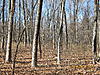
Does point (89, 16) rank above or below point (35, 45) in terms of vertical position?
above

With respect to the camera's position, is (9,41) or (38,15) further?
(9,41)

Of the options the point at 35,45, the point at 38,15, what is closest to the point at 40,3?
the point at 38,15

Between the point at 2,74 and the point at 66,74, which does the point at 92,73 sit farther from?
the point at 2,74

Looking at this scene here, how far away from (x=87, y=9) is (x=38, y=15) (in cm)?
3823

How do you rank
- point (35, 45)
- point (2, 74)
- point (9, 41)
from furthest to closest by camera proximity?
point (9, 41), point (35, 45), point (2, 74)

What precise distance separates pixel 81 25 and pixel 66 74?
129 ft

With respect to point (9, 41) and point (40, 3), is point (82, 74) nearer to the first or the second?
point (40, 3)

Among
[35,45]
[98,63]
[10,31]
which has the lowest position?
[98,63]

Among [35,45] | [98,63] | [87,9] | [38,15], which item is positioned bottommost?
[98,63]

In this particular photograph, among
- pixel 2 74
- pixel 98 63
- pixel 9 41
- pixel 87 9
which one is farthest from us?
pixel 87 9

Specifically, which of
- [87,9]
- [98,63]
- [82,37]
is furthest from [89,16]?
[98,63]

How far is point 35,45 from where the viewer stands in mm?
11797

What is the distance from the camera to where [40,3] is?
11.9 m

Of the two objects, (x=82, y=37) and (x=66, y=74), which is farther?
(x=82, y=37)
